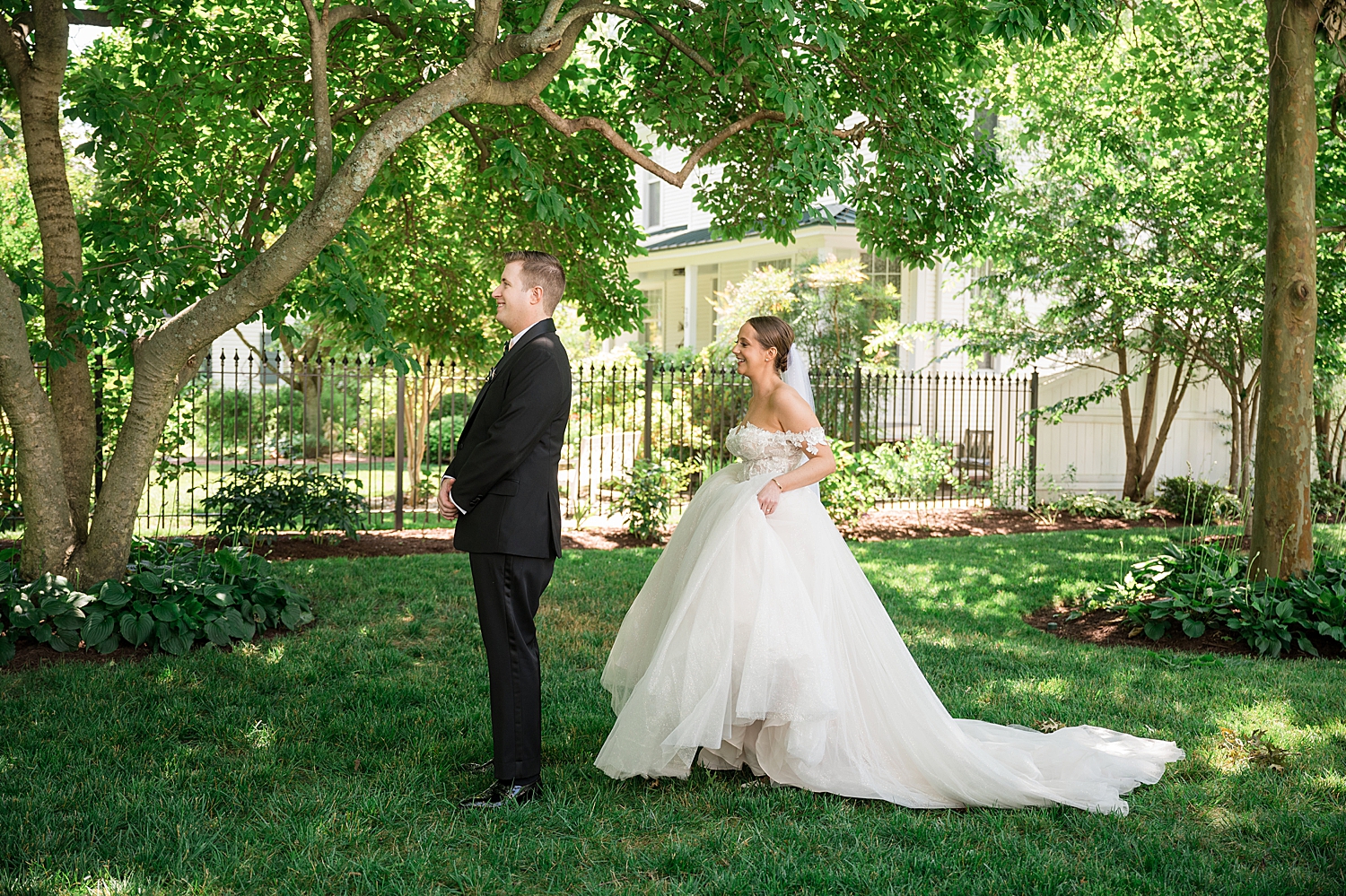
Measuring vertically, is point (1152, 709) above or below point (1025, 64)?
below

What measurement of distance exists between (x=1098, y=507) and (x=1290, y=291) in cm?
752

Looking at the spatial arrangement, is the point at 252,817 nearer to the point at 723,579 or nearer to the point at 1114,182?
the point at 723,579

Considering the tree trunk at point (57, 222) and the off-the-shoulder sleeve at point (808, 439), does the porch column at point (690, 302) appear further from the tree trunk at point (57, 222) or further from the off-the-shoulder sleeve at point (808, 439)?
the off-the-shoulder sleeve at point (808, 439)

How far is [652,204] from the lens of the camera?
2697cm

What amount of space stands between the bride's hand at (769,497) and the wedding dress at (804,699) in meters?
0.05

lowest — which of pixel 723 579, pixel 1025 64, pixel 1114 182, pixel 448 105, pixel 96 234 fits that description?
pixel 723 579

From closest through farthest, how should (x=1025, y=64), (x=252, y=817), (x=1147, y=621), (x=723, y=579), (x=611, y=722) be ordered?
(x=252, y=817) < (x=723, y=579) < (x=611, y=722) < (x=1147, y=621) < (x=1025, y=64)

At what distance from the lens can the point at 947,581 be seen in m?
9.39

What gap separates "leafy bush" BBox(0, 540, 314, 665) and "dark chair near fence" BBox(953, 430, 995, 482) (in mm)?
11915

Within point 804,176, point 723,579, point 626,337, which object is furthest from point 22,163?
point 723,579

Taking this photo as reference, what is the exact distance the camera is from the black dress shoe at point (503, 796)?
400 centimetres

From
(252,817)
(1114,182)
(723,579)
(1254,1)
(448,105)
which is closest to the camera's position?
(252,817)

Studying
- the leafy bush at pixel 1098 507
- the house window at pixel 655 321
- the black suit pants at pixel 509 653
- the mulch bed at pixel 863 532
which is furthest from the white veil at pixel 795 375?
the house window at pixel 655 321

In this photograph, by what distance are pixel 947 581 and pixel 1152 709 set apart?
3.98 meters
